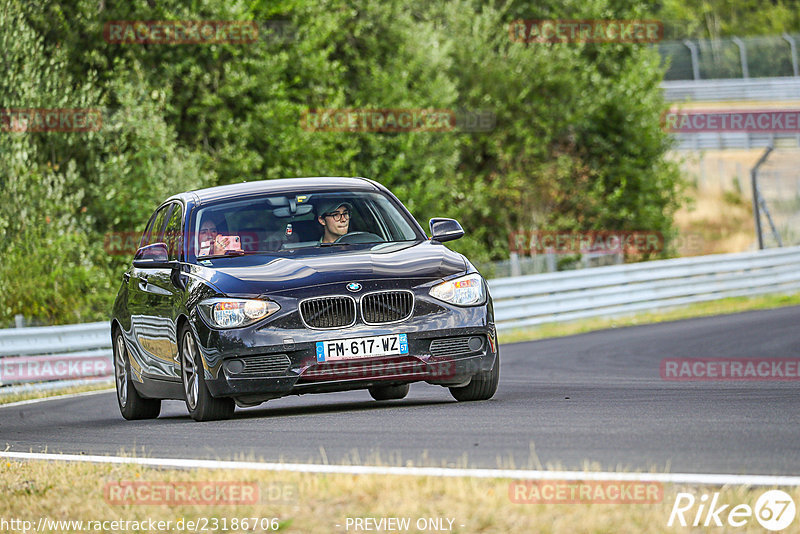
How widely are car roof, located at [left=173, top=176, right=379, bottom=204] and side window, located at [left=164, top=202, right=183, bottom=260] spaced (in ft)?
0.49

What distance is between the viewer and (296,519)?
5.05 m

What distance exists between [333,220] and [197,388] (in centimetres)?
165

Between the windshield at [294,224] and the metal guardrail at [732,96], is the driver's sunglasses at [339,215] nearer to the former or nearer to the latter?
the windshield at [294,224]

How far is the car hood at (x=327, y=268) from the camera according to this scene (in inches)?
337

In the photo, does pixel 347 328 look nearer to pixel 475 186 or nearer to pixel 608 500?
pixel 608 500

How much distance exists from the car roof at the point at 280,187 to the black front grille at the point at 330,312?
166cm

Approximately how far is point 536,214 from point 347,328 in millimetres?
28616

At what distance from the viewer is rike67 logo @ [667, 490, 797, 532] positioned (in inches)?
179

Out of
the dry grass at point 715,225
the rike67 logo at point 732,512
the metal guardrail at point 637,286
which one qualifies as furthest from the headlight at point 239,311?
the dry grass at point 715,225

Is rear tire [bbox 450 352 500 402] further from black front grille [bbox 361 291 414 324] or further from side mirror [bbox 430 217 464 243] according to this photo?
side mirror [bbox 430 217 464 243]

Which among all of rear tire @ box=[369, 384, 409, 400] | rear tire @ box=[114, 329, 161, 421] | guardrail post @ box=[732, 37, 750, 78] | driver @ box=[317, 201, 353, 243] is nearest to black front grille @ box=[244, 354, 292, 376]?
driver @ box=[317, 201, 353, 243]

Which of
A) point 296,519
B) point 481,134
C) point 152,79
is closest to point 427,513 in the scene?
point 296,519

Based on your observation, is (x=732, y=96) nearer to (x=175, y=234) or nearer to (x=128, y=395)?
(x=128, y=395)

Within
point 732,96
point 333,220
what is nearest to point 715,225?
point 732,96
